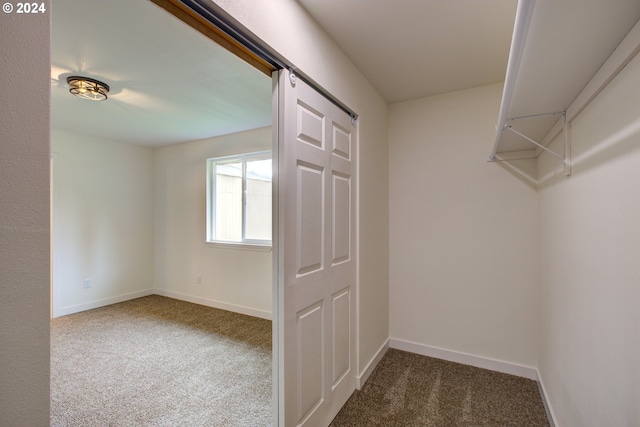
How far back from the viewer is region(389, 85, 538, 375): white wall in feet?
7.52

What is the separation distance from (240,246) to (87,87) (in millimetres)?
2234

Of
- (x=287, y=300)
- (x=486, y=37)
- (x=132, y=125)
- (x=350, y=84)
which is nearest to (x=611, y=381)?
(x=287, y=300)

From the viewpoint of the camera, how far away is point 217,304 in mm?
3984

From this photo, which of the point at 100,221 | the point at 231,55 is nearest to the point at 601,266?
the point at 231,55

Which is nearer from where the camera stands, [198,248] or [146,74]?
[146,74]

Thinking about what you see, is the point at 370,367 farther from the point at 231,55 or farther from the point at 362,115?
the point at 231,55

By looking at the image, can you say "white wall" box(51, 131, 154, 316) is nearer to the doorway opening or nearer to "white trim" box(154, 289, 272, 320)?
the doorway opening

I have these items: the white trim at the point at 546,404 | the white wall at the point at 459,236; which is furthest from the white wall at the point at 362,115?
the white trim at the point at 546,404

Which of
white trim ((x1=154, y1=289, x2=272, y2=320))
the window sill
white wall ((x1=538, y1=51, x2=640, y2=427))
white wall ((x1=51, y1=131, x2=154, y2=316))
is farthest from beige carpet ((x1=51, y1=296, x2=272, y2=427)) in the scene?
white wall ((x1=538, y1=51, x2=640, y2=427))

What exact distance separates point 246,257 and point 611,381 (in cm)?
341

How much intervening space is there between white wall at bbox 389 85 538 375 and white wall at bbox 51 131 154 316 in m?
3.98
